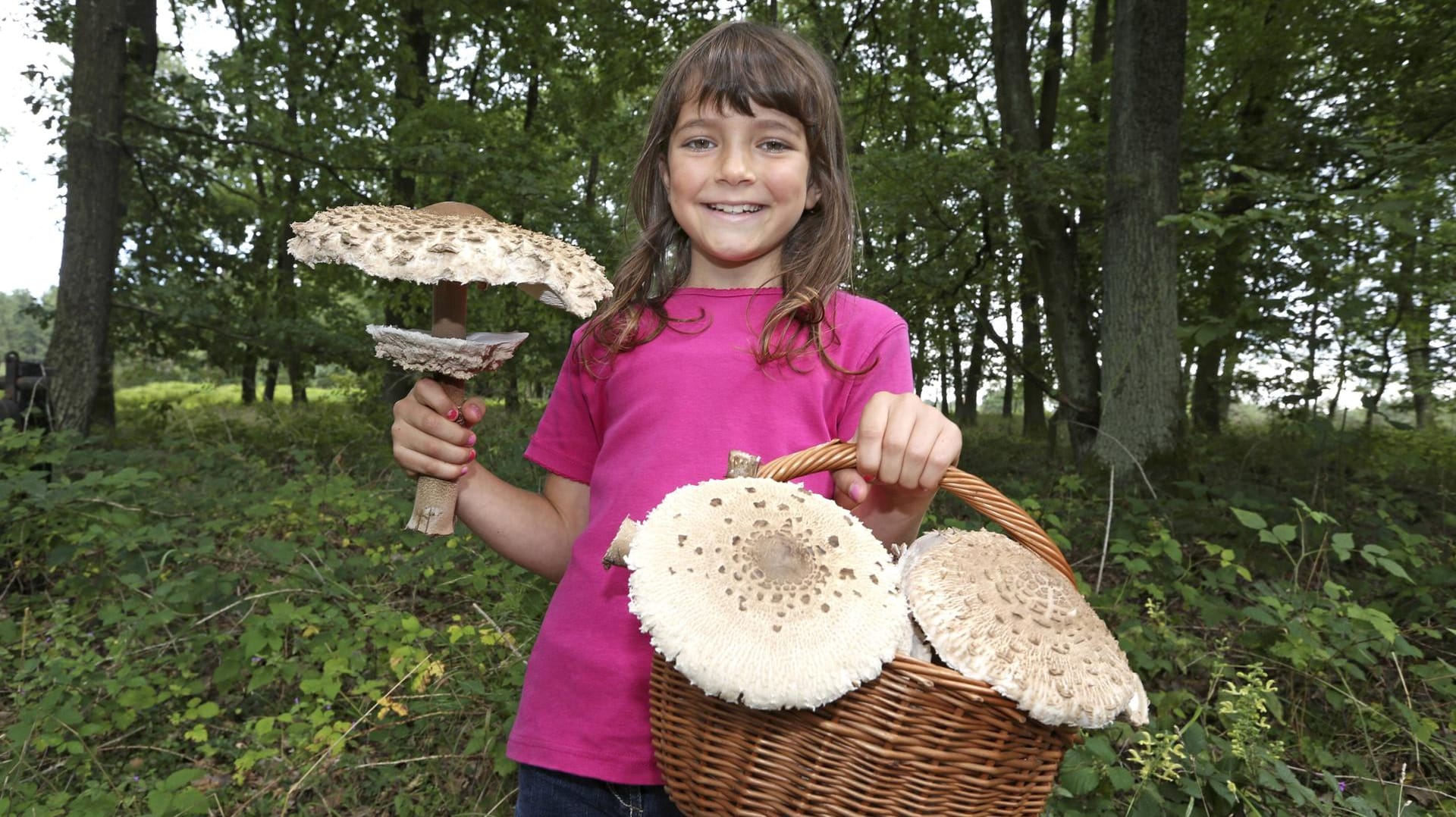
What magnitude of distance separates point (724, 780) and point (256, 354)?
29.0 ft

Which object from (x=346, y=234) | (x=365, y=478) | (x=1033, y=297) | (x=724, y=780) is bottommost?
(x=365, y=478)

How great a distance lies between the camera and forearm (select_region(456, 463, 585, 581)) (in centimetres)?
182

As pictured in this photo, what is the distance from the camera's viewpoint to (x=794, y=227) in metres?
1.88

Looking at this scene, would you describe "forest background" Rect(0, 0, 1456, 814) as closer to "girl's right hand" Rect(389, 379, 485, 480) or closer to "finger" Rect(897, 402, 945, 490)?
"girl's right hand" Rect(389, 379, 485, 480)

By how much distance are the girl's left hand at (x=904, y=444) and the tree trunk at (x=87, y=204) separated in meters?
7.73

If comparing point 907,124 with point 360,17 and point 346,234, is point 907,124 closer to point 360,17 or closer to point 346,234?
point 360,17

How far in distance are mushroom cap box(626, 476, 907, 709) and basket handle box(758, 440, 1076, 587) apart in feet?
0.34

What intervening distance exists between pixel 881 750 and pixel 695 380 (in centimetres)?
85

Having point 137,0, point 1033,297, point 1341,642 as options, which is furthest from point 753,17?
point 1341,642

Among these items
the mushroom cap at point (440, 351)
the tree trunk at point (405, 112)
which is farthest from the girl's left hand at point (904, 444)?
the tree trunk at point (405, 112)

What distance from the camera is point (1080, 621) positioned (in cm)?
124

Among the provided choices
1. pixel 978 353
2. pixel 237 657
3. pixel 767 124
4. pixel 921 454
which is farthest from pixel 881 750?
pixel 978 353

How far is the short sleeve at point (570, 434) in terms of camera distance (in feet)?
6.38

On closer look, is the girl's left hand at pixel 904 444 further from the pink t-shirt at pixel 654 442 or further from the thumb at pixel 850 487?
the pink t-shirt at pixel 654 442
